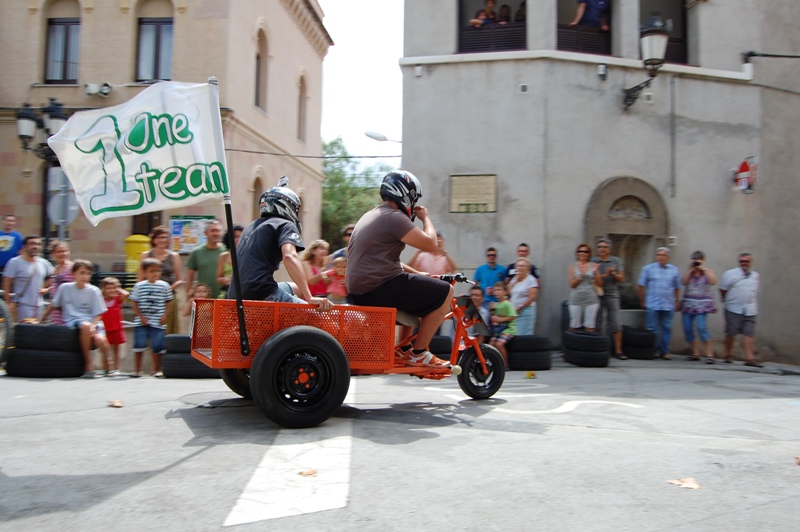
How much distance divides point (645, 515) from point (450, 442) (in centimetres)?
158

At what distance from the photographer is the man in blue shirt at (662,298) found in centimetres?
1127

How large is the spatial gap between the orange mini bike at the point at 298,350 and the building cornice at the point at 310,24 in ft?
66.4

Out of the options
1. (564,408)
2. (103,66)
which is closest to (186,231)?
(103,66)

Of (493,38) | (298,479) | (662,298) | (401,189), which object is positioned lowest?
(298,479)

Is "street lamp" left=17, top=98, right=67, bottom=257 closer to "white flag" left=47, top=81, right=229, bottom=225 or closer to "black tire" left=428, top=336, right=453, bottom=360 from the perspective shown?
"white flag" left=47, top=81, right=229, bottom=225

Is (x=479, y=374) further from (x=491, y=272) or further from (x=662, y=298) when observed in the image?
(x=662, y=298)

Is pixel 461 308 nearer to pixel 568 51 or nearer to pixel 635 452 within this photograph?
pixel 635 452

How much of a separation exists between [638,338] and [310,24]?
19941mm

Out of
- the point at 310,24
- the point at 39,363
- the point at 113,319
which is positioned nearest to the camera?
the point at 39,363

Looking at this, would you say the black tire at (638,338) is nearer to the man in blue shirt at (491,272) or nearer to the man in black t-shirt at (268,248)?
the man in blue shirt at (491,272)

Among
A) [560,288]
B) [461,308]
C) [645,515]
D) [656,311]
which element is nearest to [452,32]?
[560,288]

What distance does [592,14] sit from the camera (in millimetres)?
13391

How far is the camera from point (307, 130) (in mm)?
26750

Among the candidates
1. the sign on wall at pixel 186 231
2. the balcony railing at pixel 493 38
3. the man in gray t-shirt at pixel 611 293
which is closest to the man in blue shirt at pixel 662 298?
the man in gray t-shirt at pixel 611 293
